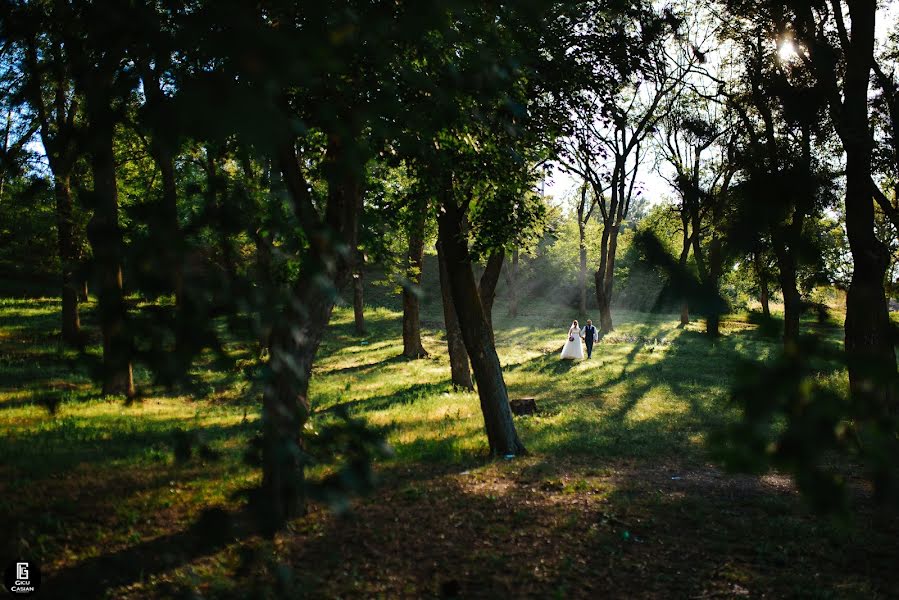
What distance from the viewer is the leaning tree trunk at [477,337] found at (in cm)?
1105

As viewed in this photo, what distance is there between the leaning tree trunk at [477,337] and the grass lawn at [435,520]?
A: 22.6 inches

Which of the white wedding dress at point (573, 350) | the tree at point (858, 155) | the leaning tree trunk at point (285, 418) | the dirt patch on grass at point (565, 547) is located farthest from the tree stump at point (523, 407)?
the leaning tree trunk at point (285, 418)

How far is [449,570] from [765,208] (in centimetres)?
529

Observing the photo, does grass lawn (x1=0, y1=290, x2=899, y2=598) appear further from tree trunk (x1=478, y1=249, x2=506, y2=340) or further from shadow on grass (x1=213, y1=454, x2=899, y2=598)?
tree trunk (x1=478, y1=249, x2=506, y2=340)

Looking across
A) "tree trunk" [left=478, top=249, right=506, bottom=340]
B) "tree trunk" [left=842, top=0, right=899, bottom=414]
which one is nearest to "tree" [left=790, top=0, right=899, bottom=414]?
"tree trunk" [left=842, top=0, right=899, bottom=414]

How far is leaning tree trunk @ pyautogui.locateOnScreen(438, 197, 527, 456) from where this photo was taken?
435 inches

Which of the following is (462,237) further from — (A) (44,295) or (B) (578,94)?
(A) (44,295)

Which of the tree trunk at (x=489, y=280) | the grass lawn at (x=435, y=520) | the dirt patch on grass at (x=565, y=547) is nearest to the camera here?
the grass lawn at (x=435, y=520)

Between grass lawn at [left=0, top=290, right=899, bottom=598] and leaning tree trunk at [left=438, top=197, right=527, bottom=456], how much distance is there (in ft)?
1.88

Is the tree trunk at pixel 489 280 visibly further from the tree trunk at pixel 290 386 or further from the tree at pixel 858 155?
the tree trunk at pixel 290 386

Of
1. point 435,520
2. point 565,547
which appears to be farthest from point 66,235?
point 565,547

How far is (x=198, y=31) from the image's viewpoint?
1802 millimetres

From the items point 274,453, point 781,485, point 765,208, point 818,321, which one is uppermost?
point 765,208

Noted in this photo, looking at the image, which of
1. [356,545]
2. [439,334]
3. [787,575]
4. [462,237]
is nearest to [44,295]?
[439,334]
